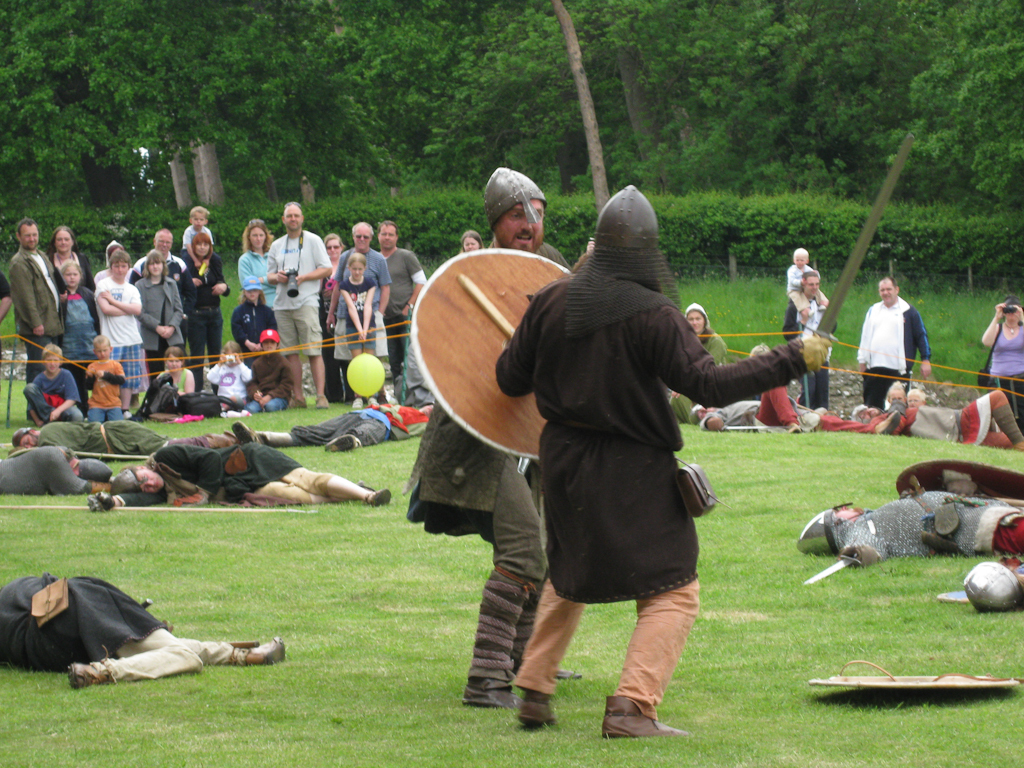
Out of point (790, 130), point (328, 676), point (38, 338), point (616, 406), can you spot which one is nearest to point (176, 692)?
point (328, 676)

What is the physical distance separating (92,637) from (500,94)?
2664cm

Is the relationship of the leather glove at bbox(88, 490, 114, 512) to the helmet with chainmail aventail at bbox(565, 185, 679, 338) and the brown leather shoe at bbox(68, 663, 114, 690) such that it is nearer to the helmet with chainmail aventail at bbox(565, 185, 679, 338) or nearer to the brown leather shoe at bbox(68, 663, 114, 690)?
the brown leather shoe at bbox(68, 663, 114, 690)

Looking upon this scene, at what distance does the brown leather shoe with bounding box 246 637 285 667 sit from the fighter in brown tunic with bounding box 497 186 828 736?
5.00 ft

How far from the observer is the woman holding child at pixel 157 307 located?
13.0m

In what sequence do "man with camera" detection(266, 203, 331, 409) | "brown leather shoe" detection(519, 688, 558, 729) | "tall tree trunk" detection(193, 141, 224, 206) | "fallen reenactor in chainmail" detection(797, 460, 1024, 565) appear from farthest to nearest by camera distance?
1. "tall tree trunk" detection(193, 141, 224, 206)
2. "man with camera" detection(266, 203, 331, 409)
3. "fallen reenactor in chainmail" detection(797, 460, 1024, 565)
4. "brown leather shoe" detection(519, 688, 558, 729)

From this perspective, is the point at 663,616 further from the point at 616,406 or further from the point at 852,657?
the point at 852,657

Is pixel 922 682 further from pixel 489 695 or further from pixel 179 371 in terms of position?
pixel 179 371

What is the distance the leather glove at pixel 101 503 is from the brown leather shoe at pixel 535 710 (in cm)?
566

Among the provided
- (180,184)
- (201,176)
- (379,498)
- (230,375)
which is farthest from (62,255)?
(201,176)

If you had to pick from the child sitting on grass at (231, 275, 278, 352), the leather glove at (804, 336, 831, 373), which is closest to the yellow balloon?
the child sitting on grass at (231, 275, 278, 352)

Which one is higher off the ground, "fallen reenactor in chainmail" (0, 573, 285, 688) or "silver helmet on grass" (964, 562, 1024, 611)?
"fallen reenactor in chainmail" (0, 573, 285, 688)

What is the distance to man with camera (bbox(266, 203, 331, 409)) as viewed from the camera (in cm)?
1334

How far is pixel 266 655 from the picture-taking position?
4898mm

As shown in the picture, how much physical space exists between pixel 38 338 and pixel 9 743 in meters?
10.0
